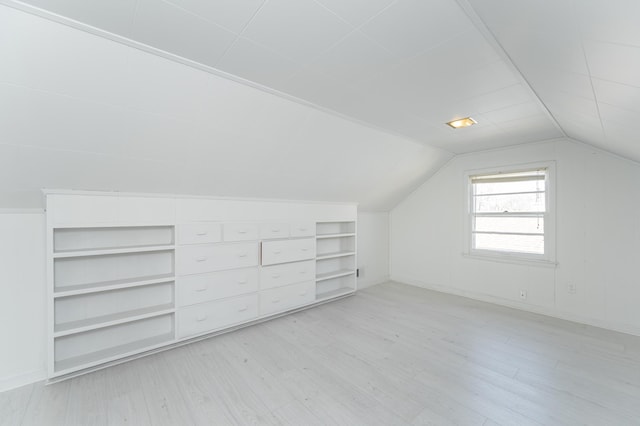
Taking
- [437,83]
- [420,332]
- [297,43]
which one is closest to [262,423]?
[420,332]

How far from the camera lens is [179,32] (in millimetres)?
1461

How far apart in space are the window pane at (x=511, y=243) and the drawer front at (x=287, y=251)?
8.36ft

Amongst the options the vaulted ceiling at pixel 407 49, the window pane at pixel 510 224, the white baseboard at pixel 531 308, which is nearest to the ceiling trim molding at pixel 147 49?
the vaulted ceiling at pixel 407 49

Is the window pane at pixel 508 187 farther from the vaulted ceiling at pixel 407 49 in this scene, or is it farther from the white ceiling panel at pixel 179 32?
the white ceiling panel at pixel 179 32

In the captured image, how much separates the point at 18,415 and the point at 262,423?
155cm

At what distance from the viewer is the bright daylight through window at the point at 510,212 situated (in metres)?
3.61

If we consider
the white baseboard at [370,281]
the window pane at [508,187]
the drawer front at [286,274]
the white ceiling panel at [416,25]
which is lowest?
the white baseboard at [370,281]

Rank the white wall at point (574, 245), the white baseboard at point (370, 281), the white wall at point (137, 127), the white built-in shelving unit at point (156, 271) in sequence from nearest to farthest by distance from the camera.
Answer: the white wall at point (137, 127)
the white built-in shelving unit at point (156, 271)
the white wall at point (574, 245)
the white baseboard at point (370, 281)

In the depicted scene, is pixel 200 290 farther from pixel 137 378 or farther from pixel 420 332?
pixel 420 332

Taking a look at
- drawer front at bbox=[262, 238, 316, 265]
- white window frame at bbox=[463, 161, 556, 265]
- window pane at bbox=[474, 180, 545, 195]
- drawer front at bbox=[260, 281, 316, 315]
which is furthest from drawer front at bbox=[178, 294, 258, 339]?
window pane at bbox=[474, 180, 545, 195]

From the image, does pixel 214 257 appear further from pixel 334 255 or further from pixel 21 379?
pixel 334 255

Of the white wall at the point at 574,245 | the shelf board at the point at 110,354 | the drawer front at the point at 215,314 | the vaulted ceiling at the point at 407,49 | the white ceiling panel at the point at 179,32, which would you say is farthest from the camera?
the white wall at the point at 574,245

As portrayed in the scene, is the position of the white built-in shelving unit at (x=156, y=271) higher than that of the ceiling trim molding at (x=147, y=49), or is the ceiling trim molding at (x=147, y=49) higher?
the ceiling trim molding at (x=147, y=49)

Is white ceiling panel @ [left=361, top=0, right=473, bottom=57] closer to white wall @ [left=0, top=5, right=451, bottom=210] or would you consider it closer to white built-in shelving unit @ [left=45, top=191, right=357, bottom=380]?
white wall @ [left=0, top=5, right=451, bottom=210]
